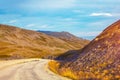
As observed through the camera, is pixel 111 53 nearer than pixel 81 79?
No

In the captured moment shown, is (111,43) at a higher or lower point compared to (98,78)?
higher

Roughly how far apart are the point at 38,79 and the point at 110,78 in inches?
266

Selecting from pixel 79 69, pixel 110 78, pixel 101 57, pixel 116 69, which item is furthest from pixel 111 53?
pixel 110 78

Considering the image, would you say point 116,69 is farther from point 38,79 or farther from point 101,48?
point 101,48

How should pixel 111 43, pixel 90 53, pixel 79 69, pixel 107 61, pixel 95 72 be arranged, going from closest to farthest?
pixel 95 72 → pixel 107 61 → pixel 79 69 → pixel 111 43 → pixel 90 53

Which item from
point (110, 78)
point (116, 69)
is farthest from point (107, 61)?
point (110, 78)

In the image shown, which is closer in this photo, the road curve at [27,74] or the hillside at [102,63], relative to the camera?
the hillside at [102,63]

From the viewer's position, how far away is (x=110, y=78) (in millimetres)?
28844

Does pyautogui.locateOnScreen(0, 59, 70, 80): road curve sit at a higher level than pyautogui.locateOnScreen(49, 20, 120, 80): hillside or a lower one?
lower

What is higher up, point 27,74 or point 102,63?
point 102,63

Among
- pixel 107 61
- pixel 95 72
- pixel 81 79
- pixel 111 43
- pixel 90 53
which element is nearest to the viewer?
pixel 81 79

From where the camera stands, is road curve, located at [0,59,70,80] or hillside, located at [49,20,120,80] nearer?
hillside, located at [49,20,120,80]

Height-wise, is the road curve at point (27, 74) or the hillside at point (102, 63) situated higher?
the hillside at point (102, 63)

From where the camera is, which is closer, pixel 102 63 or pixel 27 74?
pixel 102 63
